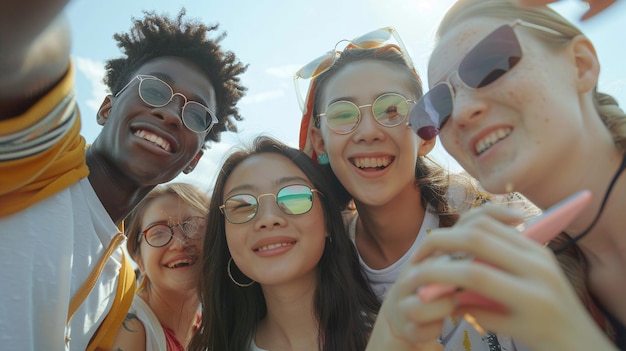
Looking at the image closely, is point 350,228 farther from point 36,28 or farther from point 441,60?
point 36,28

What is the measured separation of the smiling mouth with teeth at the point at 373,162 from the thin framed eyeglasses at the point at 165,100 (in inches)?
50.1

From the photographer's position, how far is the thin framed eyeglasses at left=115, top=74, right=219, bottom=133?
3020mm

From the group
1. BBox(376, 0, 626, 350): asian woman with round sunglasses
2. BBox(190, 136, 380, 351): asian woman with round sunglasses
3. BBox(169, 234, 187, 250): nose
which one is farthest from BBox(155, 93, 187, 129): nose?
BBox(376, 0, 626, 350): asian woman with round sunglasses

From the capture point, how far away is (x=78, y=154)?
7.30 ft

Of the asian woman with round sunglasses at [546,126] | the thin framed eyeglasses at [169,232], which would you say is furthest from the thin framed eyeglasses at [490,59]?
the thin framed eyeglasses at [169,232]

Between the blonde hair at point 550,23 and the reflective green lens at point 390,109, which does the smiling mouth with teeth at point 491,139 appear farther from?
the reflective green lens at point 390,109

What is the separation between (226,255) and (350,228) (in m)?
1.10

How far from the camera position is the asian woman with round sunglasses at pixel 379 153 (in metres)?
2.83

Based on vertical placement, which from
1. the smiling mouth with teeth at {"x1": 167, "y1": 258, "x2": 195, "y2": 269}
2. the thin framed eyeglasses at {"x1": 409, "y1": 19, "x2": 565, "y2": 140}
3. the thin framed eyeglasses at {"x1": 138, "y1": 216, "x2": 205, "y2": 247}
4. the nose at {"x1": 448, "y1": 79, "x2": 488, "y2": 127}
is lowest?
the smiling mouth with teeth at {"x1": 167, "y1": 258, "x2": 195, "y2": 269}

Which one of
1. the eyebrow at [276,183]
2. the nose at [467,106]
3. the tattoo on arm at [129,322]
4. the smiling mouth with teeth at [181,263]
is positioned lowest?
the smiling mouth with teeth at [181,263]

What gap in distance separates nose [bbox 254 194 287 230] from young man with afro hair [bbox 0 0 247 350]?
2.70 ft

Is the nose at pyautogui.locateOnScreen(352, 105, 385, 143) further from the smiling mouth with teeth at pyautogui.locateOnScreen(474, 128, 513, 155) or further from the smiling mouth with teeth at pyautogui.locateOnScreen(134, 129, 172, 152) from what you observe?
the smiling mouth with teeth at pyautogui.locateOnScreen(134, 129, 172, 152)

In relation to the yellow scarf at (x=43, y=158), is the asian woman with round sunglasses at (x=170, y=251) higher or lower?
lower

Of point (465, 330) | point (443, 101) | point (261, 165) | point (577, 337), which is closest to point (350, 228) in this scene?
point (261, 165)
